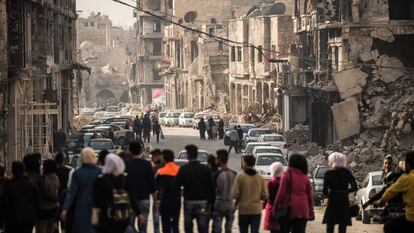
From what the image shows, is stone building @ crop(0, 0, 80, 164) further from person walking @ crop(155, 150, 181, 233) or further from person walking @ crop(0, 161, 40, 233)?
person walking @ crop(0, 161, 40, 233)

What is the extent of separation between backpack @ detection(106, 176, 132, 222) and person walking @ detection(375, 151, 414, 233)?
3.23 meters

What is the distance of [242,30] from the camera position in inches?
3339

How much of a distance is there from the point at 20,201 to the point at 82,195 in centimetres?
148

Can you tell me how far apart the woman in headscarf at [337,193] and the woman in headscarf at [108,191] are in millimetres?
4152

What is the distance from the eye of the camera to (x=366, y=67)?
1945 inches

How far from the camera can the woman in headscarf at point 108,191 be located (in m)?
16.6

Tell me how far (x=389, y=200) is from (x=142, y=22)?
12405cm

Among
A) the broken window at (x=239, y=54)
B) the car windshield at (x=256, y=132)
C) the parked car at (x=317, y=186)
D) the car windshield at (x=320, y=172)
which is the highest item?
the broken window at (x=239, y=54)

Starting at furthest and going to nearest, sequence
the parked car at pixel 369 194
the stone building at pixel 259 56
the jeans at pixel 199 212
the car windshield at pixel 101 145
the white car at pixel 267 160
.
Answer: the stone building at pixel 259 56, the car windshield at pixel 101 145, the white car at pixel 267 160, the parked car at pixel 369 194, the jeans at pixel 199 212

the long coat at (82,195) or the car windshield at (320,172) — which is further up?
the long coat at (82,195)

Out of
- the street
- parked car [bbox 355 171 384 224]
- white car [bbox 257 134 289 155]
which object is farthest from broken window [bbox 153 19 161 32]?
parked car [bbox 355 171 384 224]

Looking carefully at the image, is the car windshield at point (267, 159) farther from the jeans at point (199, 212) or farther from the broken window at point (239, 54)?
the broken window at point (239, 54)

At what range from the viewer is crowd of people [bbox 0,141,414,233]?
1712 cm

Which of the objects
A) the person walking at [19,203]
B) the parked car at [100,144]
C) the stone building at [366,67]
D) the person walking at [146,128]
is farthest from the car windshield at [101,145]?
the person walking at [19,203]
